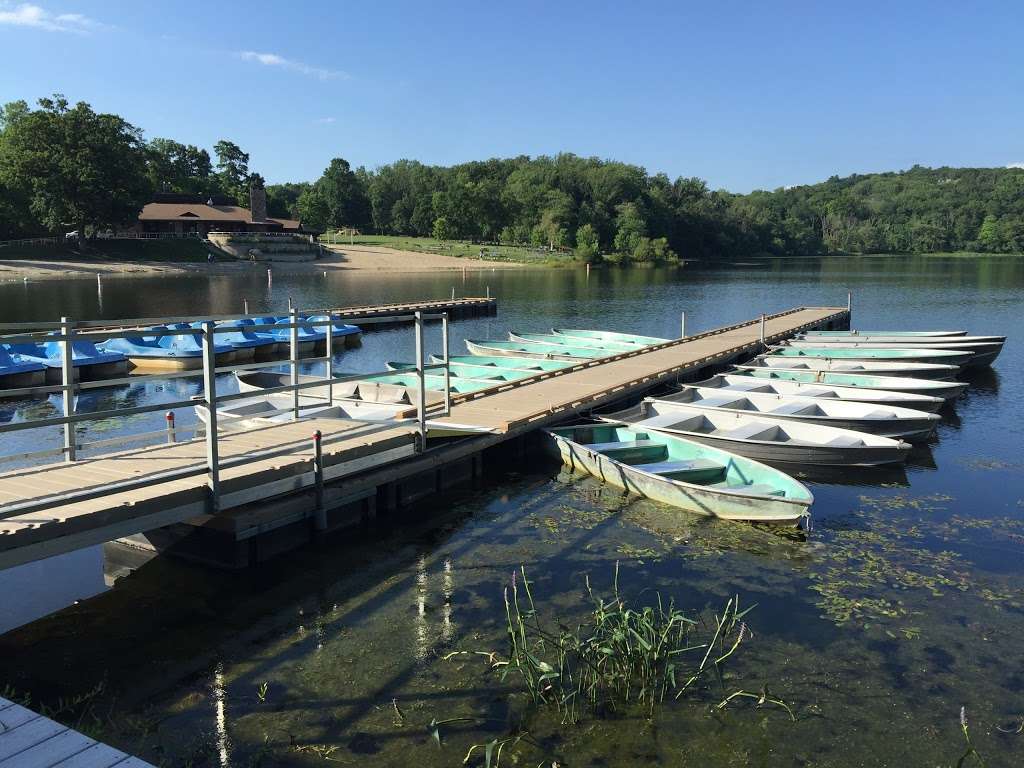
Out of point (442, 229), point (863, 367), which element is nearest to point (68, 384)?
point (863, 367)

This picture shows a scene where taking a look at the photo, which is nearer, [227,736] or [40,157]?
[227,736]

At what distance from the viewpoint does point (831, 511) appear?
41.6 feet

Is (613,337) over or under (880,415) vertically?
over

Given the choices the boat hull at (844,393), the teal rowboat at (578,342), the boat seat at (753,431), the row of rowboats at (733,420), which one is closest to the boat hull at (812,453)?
the row of rowboats at (733,420)

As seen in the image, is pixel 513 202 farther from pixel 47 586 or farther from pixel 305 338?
pixel 47 586

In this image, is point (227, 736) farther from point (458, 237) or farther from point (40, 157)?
point (458, 237)

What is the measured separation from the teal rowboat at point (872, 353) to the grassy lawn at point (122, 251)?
69.7m

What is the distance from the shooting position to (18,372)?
70.1 ft

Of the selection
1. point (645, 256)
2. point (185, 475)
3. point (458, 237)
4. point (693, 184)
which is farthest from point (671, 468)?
point (693, 184)

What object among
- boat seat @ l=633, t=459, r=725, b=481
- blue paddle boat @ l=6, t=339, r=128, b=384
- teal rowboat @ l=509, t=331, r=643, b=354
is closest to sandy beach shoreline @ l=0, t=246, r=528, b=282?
blue paddle boat @ l=6, t=339, r=128, b=384

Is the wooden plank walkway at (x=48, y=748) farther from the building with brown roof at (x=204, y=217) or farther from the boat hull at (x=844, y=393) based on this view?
the building with brown roof at (x=204, y=217)

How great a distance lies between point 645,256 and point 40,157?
72.9m

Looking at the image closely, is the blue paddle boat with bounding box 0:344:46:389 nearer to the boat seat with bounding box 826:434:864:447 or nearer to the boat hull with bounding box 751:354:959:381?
the boat seat with bounding box 826:434:864:447

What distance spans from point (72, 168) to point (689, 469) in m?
77.7
